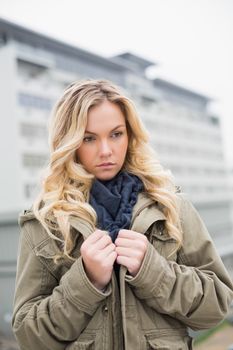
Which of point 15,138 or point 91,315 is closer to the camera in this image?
point 91,315

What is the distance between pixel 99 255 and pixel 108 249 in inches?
1.7

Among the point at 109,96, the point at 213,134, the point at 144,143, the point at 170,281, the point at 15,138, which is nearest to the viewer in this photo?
the point at 170,281

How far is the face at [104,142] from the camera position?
1.82 metres

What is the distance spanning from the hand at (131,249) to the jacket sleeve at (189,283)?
0.08ft

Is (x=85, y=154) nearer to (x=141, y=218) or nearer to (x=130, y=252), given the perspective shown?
(x=141, y=218)

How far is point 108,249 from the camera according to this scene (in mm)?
1664

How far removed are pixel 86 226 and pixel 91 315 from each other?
348mm

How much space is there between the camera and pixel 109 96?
1.88 metres

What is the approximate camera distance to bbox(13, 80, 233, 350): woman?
5.49 ft

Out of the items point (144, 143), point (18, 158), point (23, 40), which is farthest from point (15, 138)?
point (144, 143)

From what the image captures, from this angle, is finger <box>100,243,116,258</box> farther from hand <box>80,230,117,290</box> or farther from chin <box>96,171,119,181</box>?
chin <box>96,171,119,181</box>

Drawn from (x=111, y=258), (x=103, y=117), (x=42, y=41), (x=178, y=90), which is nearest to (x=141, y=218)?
(x=111, y=258)

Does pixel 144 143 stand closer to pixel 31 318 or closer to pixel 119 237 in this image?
pixel 119 237

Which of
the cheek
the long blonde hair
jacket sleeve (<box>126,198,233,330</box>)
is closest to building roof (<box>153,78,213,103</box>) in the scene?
the long blonde hair
